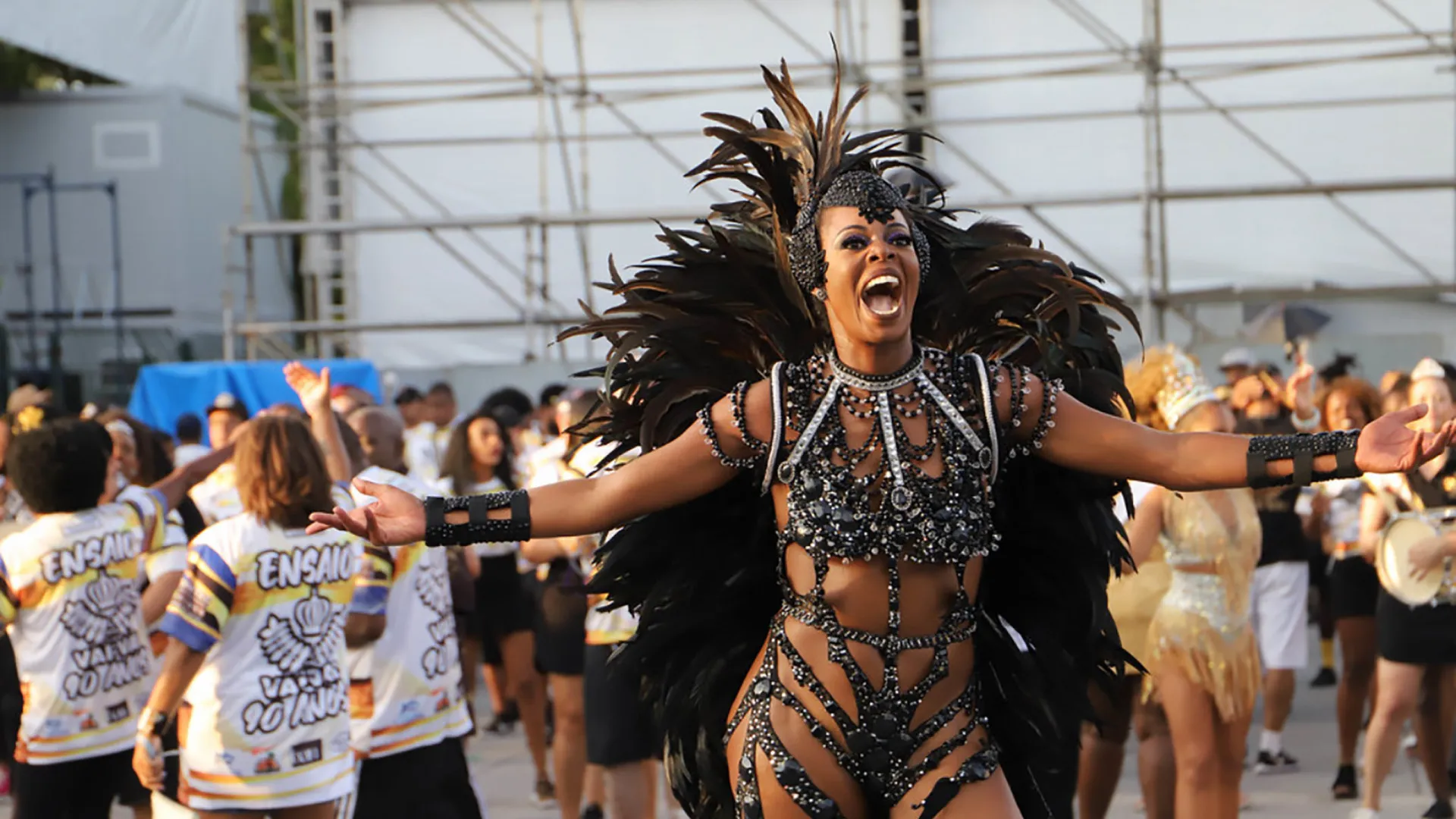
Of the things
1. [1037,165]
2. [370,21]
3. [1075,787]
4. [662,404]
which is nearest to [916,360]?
[662,404]

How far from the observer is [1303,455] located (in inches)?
137

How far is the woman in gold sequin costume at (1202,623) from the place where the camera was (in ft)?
20.2

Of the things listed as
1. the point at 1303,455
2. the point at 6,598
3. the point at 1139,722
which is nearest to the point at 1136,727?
the point at 1139,722

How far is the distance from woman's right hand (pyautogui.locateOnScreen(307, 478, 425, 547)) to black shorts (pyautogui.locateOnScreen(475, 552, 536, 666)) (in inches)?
217

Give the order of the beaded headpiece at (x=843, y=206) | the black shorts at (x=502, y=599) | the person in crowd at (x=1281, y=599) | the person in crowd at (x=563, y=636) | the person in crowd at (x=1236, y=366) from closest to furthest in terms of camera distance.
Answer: the beaded headpiece at (x=843, y=206), the person in crowd at (x=563, y=636), the person in crowd at (x=1281, y=599), the black shorts at (x=502, y=599), the person in crowd at (x=1236, y=366)

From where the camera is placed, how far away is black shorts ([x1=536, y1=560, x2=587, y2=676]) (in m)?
7.60

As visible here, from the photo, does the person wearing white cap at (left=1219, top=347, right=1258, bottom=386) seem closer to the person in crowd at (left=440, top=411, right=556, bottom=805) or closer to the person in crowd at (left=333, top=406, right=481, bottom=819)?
the person in crowd at (left=440, top=411, right=556, bottom=805)

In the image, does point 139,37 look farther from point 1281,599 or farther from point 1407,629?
point 1407,629

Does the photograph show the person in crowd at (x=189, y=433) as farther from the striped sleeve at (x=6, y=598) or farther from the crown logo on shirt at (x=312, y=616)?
the crown logo on shirt at (x=312, y=616)

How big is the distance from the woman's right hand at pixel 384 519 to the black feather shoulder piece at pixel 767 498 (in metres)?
0.69

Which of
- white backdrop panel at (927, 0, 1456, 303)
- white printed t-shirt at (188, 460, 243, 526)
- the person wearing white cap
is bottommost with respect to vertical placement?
white printed t-shirt at (188, 460, 243, 526)

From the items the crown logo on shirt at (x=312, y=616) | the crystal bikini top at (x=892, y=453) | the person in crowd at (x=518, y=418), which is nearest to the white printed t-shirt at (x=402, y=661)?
the crown logo on shirt at (x=312, y=616)

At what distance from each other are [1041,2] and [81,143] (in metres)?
11.4

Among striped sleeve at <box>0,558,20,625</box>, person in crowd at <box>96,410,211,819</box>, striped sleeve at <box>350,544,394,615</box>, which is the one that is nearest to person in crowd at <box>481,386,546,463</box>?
person in crowd at <box>96,410,211,819</box>
